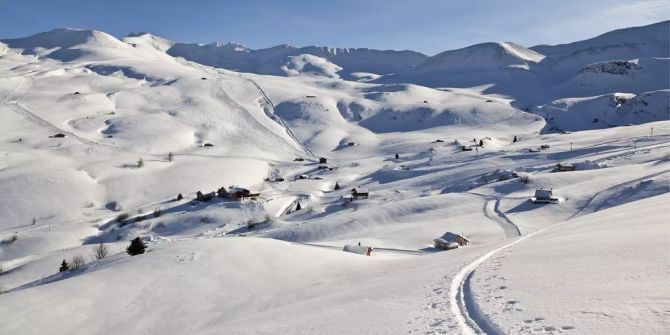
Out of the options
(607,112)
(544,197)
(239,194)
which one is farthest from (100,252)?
(607,112)

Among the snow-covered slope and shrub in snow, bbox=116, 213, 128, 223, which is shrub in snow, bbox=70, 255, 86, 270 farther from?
the snow-covered slope

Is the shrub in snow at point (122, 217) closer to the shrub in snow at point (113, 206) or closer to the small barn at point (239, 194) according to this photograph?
the shrub in snow at point (113, 206)

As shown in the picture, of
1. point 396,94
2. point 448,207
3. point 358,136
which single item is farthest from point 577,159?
point 396,94

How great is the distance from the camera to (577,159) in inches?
2506

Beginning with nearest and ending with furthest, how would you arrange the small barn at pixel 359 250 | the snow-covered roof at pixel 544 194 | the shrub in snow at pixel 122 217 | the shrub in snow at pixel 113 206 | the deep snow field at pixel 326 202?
the deep snow field at pixel 326 202 < the small barn at pixel 359 250 < the snow-covered roof at pixel 544 194 < the shrub in snow at pixel 122 217 < the shrub in snow at pixel 113 206

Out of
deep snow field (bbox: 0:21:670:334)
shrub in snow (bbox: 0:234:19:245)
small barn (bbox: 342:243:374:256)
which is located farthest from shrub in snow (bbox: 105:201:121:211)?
small barn (bbox: 342:243:374:256)

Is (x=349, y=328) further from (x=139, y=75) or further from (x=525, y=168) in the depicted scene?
(x=139, y=75)

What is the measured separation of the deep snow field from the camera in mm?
11445

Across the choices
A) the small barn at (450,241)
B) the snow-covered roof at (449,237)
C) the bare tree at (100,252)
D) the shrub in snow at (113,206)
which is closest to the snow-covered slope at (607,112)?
the snow-covered roof at (449,237)

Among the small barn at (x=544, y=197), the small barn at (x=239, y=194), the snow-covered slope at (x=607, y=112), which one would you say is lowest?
the small barn at (x=544, y=197)

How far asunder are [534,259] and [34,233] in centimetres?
5064

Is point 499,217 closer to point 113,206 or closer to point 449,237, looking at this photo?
point 449,237

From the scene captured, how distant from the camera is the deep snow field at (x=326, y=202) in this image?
11445 millimetres

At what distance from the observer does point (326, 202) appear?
193 ft
